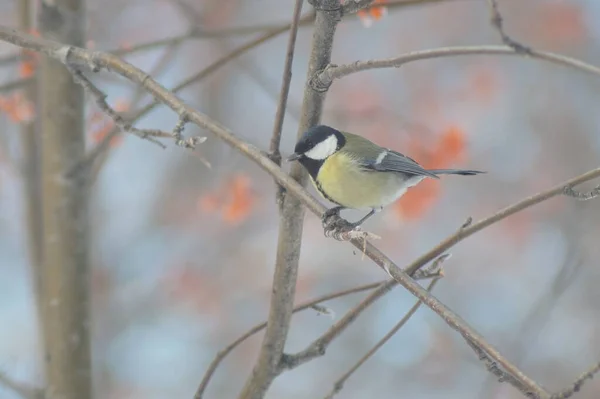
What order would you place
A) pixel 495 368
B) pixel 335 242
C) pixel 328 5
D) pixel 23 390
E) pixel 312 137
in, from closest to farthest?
pixel 495 368, pixel 328 5, pixel 312 137, pixel 23 390, pixel 335 242

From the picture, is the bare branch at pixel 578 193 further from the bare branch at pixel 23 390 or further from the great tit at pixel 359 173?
the bare branch at pixel 23 390

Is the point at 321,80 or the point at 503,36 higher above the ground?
the point at 321,80

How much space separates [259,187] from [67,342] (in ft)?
8.02

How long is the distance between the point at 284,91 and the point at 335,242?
2.93 m

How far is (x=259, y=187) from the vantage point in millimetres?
3590

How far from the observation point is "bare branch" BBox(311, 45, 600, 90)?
64 cm

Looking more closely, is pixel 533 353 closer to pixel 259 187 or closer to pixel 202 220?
pixel 259 187

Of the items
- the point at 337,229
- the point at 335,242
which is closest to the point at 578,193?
the point at 337,229

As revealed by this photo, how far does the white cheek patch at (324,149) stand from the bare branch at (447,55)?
0.28m

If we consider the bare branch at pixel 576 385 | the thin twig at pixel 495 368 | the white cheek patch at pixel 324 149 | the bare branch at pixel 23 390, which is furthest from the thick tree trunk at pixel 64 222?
the bare branch at pixel 576 385

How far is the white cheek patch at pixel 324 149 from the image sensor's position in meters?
1.14

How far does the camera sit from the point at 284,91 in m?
0.86

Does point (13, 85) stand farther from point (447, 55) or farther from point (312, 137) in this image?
point (447, 55)

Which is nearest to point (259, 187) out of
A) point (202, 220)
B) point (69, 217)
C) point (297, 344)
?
point (202, 220)
